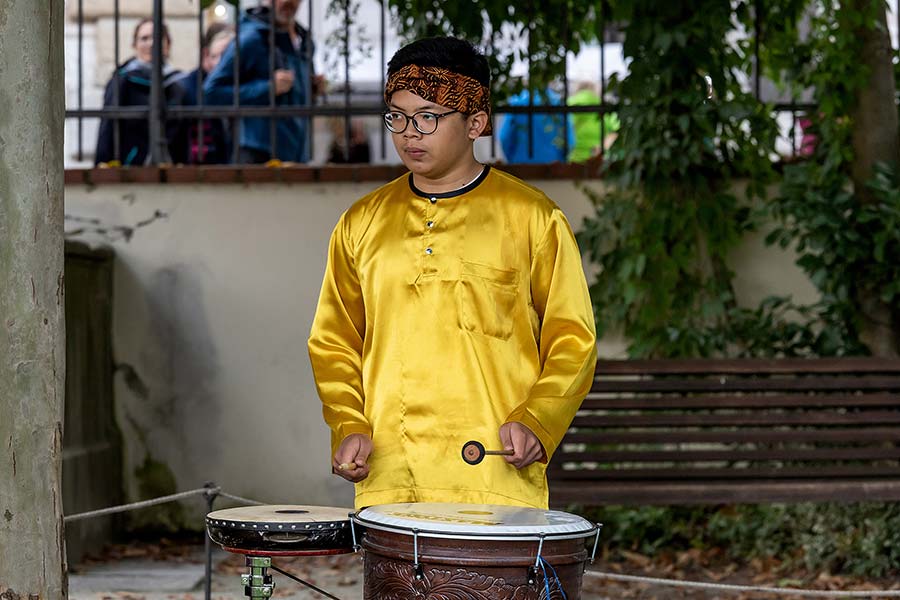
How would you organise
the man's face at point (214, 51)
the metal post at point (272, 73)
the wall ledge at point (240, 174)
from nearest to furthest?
the wall ledge at point (240, 174)
the metal post at point (272, 73)
the man's face at point (214, 51)

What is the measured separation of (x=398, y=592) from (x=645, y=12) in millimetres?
3765

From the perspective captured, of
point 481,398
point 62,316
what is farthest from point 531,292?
point 62,316

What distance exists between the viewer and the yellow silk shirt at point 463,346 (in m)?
3.06

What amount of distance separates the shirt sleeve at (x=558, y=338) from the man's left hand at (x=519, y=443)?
17mm

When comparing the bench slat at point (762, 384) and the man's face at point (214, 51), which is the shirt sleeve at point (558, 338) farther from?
the man's face at point (214, 51)

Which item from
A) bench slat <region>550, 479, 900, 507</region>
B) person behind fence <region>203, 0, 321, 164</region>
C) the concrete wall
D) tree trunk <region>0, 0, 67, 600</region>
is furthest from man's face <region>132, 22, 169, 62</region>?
tree trunk <region>0, 0, 67, 600</region>

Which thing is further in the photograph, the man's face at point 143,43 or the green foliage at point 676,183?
the man's face at point 143,43

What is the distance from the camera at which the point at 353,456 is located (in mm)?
3045

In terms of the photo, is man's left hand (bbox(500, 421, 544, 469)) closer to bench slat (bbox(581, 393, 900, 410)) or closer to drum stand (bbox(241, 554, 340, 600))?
drum stand (bbox(241, 554, 340, 600))

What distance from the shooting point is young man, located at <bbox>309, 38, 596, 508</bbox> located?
3057mm

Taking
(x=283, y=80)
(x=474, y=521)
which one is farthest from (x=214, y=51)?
(x=474, y=521)

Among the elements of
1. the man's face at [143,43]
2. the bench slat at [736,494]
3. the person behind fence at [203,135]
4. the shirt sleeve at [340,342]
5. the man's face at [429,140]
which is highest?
the man's face at [143,43]

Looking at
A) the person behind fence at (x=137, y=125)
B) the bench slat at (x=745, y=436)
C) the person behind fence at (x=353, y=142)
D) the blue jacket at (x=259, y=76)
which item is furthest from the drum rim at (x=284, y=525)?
the person behind fence at (x=353, y=142)

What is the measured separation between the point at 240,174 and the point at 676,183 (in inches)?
77.1
